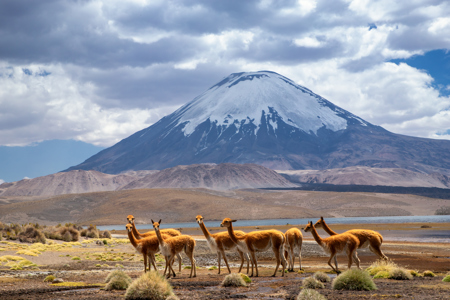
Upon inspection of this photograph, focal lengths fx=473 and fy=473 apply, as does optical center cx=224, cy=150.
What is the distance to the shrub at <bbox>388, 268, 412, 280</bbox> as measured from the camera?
14727mm

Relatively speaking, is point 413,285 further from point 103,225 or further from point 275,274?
point 103,225

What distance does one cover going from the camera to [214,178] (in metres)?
181

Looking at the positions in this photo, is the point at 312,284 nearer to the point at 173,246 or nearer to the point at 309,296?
the point at 309,296

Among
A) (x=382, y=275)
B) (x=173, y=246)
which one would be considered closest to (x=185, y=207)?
(x=173, y=246)

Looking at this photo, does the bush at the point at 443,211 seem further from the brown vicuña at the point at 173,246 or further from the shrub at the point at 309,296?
the shrub at the point at 309,296

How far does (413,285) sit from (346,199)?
111 meters

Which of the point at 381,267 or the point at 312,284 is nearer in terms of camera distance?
the point at 312,284

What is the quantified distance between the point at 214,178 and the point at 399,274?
545ft

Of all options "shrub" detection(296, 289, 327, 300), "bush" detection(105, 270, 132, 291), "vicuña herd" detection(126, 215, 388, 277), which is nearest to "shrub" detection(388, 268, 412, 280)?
"vicuña herd" detection(126, 215, 388, 277)

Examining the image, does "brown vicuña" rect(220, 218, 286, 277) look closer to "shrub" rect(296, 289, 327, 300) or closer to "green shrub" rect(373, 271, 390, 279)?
"green shrub" rect(373, 271, 390, 279)

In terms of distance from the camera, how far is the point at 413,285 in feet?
43.3

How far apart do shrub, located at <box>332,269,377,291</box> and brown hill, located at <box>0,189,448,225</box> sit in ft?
280

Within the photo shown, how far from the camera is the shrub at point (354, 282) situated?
41.1ft

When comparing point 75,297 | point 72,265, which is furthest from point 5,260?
point 75,297
